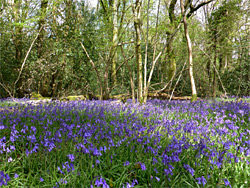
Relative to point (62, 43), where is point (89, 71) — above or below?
below

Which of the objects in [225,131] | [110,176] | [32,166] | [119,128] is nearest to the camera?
[110,176]

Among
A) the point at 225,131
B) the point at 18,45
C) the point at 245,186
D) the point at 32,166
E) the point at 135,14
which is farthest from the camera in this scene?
the point at 18,45

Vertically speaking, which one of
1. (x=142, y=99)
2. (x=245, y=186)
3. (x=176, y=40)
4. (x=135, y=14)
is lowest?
(x=245, y=186)

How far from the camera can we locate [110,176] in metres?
2.11

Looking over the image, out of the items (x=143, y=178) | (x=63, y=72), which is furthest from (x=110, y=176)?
(x=63, y=72)

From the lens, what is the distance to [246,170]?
213 centimetres

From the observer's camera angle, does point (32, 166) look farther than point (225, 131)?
No

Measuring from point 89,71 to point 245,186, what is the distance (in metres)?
13.0

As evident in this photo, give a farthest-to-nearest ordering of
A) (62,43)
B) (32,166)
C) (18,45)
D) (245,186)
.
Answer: (18,45) < (62,43) < (32,166) < (245,186)

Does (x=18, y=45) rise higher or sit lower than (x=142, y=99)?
higher

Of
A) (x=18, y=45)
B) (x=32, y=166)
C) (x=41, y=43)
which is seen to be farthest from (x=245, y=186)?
(x=18, y=45)

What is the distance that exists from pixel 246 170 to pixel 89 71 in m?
12.9

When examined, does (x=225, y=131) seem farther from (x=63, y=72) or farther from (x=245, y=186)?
(x=63, y=72)

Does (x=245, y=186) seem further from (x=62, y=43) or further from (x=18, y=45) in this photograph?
(x=18, y=45)
